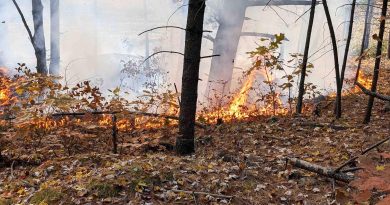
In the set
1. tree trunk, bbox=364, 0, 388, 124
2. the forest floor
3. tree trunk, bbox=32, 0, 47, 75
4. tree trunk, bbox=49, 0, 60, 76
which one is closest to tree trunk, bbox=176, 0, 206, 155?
the forest floor

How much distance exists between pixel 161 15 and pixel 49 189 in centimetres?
3458

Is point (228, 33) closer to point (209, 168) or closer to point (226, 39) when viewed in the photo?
point (226, 39)

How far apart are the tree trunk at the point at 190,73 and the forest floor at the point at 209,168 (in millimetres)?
381

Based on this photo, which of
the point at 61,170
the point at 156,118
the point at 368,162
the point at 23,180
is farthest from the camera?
the point at 156,118

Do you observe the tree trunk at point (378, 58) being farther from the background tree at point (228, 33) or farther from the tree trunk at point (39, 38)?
the tree trunk at point (39, 38)

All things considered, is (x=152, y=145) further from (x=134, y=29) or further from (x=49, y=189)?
(x=134, y=29)

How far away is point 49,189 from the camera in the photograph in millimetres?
4258

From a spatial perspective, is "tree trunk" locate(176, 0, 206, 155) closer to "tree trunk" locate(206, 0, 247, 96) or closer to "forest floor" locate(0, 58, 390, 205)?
"forest floor" locate(0, 58, 390, 205)

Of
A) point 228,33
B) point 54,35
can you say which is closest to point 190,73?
point 228,33

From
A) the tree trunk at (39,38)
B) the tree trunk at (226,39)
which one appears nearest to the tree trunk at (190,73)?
the tree trunk at (226,39)

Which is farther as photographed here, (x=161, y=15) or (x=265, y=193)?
(x=161, y=15)

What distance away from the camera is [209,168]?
5.35 meters

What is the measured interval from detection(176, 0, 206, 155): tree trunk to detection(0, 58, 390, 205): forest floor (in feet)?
1.25

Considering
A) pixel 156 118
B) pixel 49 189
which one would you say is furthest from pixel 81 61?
pixel 49 189
